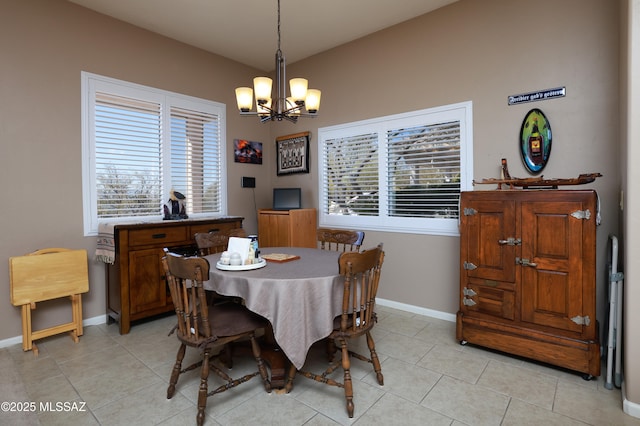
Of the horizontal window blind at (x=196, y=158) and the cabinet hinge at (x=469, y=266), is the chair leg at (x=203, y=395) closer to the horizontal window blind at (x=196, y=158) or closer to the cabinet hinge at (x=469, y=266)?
the cabinet hinge at (x=469, y=266)

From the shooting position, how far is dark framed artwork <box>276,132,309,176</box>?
4.68 metres

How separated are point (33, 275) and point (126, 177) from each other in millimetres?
1272

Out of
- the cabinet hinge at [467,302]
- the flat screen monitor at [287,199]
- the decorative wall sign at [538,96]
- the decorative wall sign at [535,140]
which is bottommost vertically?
the cabinet hinge at [467,302]

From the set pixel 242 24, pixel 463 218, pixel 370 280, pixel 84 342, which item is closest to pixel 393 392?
pixel 370 280

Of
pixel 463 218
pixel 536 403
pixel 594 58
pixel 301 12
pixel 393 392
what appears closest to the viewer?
pixel 536 403

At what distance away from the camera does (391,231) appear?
3908 millimetres

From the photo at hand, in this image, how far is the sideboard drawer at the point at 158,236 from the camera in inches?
131

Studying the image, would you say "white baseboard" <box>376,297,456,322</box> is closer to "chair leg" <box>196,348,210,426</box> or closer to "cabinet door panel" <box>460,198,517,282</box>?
"cabinet door panel" <box>460,198,517,282</box>

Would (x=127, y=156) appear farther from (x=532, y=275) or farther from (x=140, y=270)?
(x=532, y=275)

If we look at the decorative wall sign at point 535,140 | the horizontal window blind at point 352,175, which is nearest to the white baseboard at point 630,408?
the decorative wall sign at point 535,140

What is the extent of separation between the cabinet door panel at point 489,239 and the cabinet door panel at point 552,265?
0.31 ft

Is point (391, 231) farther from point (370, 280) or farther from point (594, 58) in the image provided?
point (594, 58)

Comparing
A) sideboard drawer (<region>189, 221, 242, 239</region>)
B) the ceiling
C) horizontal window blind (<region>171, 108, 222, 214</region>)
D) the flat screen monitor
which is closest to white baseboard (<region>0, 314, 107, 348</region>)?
sideboard drawer (<region>189, 221, 242, 239</region>)

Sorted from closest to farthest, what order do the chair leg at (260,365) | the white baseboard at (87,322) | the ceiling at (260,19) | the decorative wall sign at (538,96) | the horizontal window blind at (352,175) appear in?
the chair leg at (260,365) < the decorative wall sign at (538,96) < the white baseboard at (87,322) < the ceiling at (260,19) < the horizontal window blind at (352,175)
